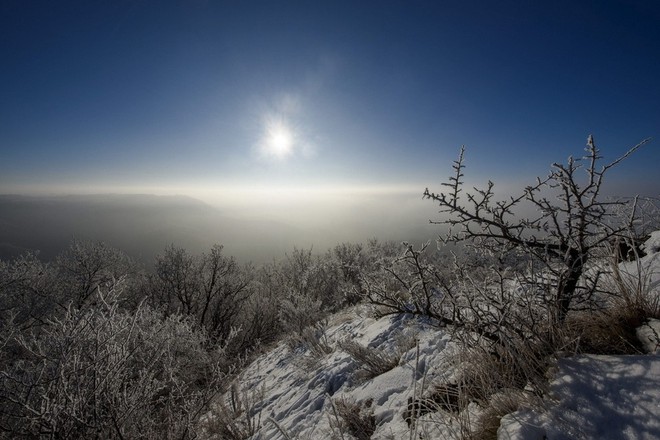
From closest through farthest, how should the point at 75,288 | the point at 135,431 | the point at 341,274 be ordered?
the point at 135,431 < the point at 341,274 < the point at 75,288

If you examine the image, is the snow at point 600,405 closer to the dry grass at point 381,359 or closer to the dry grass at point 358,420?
the dry grass at point 358,420

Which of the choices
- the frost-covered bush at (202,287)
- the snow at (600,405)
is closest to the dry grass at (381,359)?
the snow at (600,405)

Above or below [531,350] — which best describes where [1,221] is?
below

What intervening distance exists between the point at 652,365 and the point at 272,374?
5.53m

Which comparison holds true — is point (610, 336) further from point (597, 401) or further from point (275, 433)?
point (275, 433)

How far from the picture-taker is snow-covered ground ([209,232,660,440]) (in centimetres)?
138

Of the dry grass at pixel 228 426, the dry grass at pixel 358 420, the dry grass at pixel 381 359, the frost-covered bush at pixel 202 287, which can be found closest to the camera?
the dry grass at pixel 358 420

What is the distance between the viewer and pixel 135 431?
9.59 feet

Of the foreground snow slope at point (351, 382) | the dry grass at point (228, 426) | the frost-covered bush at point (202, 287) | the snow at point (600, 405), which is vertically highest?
the snow at point (600, 405)

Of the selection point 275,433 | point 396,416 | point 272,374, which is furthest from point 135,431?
point 272,374

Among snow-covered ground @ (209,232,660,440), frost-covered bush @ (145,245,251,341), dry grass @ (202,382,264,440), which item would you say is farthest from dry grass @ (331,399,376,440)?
frost-covered bush @ (145,245,251,341)

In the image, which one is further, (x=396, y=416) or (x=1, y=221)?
(x=1, y=221)

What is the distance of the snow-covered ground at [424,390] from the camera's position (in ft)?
4.52

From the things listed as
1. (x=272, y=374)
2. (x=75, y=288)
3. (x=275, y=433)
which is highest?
(x=275, y=433)
